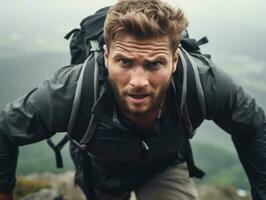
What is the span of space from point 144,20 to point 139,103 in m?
0.37

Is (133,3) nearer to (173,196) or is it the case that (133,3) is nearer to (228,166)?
(173,196)

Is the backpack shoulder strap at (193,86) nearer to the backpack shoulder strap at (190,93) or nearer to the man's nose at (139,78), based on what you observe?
the backpack shoulder strap at (190,93)

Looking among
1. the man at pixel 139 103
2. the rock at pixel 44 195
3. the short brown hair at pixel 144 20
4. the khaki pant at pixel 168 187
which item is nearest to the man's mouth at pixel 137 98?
the man at pixel 139 103

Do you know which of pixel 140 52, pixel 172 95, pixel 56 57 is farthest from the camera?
pixel 56 57

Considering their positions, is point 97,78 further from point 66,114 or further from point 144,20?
point 144,20

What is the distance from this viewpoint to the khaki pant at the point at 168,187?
2.88 m

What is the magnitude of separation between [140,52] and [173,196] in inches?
45.3

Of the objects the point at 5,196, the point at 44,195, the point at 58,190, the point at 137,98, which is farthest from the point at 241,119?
the point at 58,190

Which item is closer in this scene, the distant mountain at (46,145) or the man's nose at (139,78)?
the man's nose at (139,78)

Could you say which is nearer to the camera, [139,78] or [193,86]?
[139,78]

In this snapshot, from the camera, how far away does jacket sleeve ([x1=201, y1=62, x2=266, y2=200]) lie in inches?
89.6

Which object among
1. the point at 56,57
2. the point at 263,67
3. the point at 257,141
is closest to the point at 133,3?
the point at 257,141

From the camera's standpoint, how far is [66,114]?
86.1 inches

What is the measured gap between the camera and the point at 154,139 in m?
2.36
